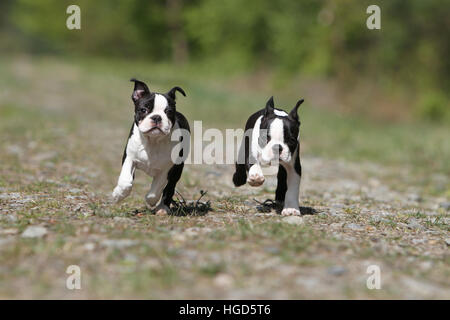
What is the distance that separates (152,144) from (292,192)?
5.35 ft

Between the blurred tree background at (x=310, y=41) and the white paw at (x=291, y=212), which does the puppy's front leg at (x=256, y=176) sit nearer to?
the white paw at (x=291, y=212)

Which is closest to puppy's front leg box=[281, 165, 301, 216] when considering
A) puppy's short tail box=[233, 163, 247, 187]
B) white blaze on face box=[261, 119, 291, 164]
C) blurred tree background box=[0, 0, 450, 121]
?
white blaze on face box=[261, 119, 291, 164]

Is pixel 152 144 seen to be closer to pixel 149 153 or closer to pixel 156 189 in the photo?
pixel 149 153

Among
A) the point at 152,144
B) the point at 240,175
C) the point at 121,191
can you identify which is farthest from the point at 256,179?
the point at 121,191

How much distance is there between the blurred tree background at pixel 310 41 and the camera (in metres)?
22.2

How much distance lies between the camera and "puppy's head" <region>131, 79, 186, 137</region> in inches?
217

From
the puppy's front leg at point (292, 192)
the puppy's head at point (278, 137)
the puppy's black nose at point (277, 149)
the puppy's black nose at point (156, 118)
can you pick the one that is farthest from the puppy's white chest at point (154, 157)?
the puppy's front leg at point (292, 192)

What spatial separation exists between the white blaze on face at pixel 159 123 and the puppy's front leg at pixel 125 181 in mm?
484

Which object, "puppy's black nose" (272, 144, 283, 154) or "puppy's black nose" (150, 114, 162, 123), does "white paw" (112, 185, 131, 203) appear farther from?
"puppy's black nose" (272, 144, 283, 154)

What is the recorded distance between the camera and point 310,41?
27469 millimetres

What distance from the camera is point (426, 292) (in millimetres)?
4047

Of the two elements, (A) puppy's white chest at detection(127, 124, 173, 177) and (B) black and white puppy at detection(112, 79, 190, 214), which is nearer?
(B) black and white puppy at detection(112, 79, 190, 214)

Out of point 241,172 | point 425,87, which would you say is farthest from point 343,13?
point 241,172

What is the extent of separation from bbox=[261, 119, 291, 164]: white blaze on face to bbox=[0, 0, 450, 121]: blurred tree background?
17.8m
